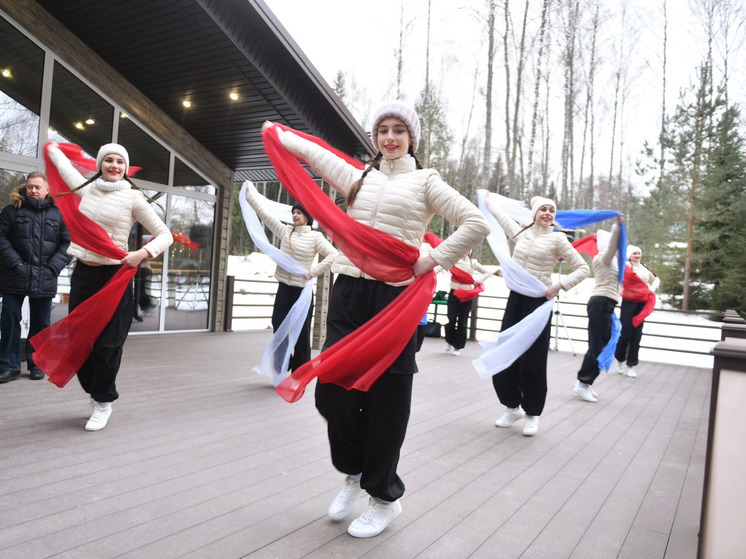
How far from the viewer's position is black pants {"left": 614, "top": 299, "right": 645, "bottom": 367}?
25.4ft

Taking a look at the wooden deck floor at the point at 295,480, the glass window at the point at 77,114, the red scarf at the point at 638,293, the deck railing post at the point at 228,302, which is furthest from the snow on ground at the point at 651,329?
the glass window at the point at 77,114

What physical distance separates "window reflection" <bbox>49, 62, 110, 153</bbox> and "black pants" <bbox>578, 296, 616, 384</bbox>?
639 cm

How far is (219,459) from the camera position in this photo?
3092 millimetres

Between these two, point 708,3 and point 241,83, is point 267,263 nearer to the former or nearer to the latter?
point 241,83

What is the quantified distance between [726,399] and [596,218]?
3.81m

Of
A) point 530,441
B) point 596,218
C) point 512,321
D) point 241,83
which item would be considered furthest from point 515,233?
point 241,83

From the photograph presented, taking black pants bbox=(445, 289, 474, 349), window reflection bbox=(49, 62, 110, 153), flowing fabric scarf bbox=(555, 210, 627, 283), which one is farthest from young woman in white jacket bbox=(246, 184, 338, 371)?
black pants bbox=(445, 289, 474, 349)

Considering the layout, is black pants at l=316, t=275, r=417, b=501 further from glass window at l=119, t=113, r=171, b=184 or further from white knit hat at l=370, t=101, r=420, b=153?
glass window at l=119, t=113, r=171, b=184

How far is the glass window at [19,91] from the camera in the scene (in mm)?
5859

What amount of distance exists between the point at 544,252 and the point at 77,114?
5.89 metres

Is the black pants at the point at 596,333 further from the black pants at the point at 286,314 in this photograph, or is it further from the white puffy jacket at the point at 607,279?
the black pants at the point at 286,314

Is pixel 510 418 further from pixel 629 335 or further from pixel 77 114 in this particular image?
pixel 77 114

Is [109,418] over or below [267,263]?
below

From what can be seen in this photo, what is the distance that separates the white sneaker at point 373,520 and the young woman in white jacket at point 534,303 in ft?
6.95
